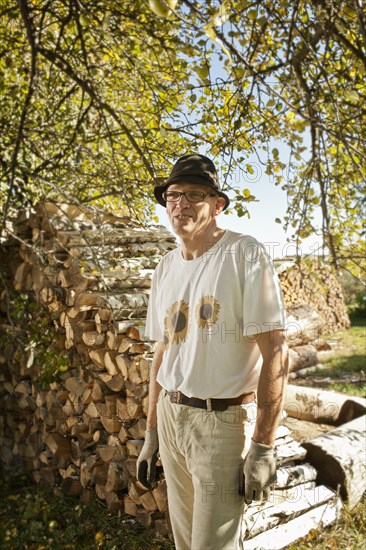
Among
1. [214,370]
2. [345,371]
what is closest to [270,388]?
[214,370]

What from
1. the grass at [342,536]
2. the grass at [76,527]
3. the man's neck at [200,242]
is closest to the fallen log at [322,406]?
the grass at [76,527]

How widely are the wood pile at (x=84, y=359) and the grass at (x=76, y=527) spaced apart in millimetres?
101

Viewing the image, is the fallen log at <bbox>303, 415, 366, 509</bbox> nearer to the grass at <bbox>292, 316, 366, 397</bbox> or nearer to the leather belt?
the leather belt

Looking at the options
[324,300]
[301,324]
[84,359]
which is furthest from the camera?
[324,300]

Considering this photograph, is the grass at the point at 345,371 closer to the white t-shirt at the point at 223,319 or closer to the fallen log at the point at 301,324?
the fallen log at the point at 301,324

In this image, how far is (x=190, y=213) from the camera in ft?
8.05

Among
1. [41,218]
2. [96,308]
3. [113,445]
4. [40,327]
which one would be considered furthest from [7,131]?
[113,445]

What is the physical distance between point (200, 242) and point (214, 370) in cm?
63

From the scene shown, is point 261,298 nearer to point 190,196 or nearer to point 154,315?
point 190,196

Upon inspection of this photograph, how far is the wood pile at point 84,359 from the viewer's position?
11.5 feet

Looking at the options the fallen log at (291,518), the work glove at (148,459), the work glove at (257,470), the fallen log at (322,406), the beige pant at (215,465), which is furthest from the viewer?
the fallen log at (322,406)

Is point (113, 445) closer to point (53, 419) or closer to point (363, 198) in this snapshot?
point (53, 419)

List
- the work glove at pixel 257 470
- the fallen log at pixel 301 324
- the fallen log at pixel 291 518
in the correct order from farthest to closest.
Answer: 1. the fallen log at pixel 301 324
2. the fallen log at pixel 291 518
3. the work glove at pixel 257 470

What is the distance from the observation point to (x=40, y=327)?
451 cm
